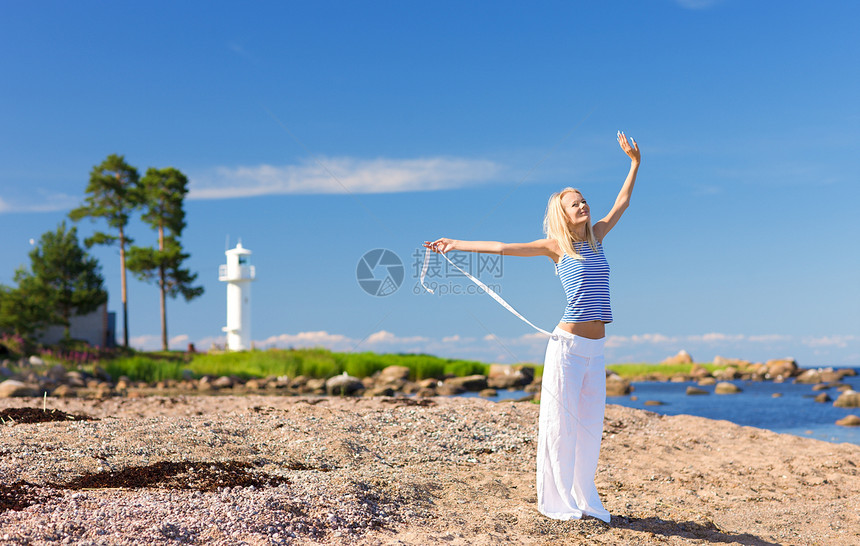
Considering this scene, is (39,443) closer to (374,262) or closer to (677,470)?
(374,262)

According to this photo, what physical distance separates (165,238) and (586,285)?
31946 millimetres

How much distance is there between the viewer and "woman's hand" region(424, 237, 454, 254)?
14.8 feet

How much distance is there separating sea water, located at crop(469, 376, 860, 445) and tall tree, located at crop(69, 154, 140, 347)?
2162 cm

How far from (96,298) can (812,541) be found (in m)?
30.0

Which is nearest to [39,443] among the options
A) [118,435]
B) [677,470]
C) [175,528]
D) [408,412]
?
[118,435]

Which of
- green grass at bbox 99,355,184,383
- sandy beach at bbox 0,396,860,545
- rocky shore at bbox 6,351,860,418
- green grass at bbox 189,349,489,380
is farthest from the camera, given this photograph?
green grass at bbox 189,349,489,380

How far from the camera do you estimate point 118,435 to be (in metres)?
6.61

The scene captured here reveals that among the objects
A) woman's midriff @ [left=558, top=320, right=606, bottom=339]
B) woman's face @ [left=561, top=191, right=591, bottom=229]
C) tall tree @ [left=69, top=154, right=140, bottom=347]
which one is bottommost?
woman's midriff @ [left=558, top=320, right=606, bottom=339]

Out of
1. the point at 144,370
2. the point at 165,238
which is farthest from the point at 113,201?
the point at 144,370

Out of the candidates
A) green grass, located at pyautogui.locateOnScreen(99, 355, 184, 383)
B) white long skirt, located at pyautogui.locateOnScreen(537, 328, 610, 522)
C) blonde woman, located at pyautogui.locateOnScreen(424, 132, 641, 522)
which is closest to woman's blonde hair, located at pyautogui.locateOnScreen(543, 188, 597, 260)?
blonde woman, located at pyautogui.locateOnScreen(424, 132, 641, 522)

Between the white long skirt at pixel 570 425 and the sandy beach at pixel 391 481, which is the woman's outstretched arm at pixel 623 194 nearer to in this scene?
the white long skirt at pixel 570 425

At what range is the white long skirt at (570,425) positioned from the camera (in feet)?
14.3

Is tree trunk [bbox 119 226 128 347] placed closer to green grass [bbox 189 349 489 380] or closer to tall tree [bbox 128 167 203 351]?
tall tree [bbox 128 167 203 351]

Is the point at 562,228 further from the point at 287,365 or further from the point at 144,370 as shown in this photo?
the point at 144,370
